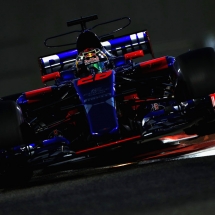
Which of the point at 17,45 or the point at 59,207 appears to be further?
the point at 17,45

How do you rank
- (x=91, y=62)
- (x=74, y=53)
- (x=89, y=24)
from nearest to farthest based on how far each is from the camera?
(x=91, y=62) → (x=74, y=53) → (x=89, y=24)

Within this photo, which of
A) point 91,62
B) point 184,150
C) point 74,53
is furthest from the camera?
point 74,53

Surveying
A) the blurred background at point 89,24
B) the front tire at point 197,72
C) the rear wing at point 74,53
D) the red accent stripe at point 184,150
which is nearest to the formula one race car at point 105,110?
the front tire at point 197,72

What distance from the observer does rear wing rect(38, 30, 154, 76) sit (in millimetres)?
9758

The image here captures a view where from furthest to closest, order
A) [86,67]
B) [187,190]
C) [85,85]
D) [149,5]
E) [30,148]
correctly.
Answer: [149,5] < [86,67] < [85,85] < [30,148] < [187,190]

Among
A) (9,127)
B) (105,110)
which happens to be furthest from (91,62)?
(9,127)

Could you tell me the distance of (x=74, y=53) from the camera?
978 cm

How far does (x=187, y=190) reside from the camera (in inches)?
149

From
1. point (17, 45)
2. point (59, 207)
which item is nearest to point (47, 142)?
point (59, 207)

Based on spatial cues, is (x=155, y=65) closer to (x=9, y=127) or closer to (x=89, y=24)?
(x=9, y=127)

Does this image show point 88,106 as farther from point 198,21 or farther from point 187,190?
point 198,21

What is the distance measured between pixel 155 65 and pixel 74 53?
265 cm

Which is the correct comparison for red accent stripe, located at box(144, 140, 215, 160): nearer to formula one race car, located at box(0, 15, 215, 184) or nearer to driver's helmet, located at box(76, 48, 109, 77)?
formula one race car, located at box(0, 15, 215, 184)

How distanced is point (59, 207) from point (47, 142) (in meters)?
2.28
